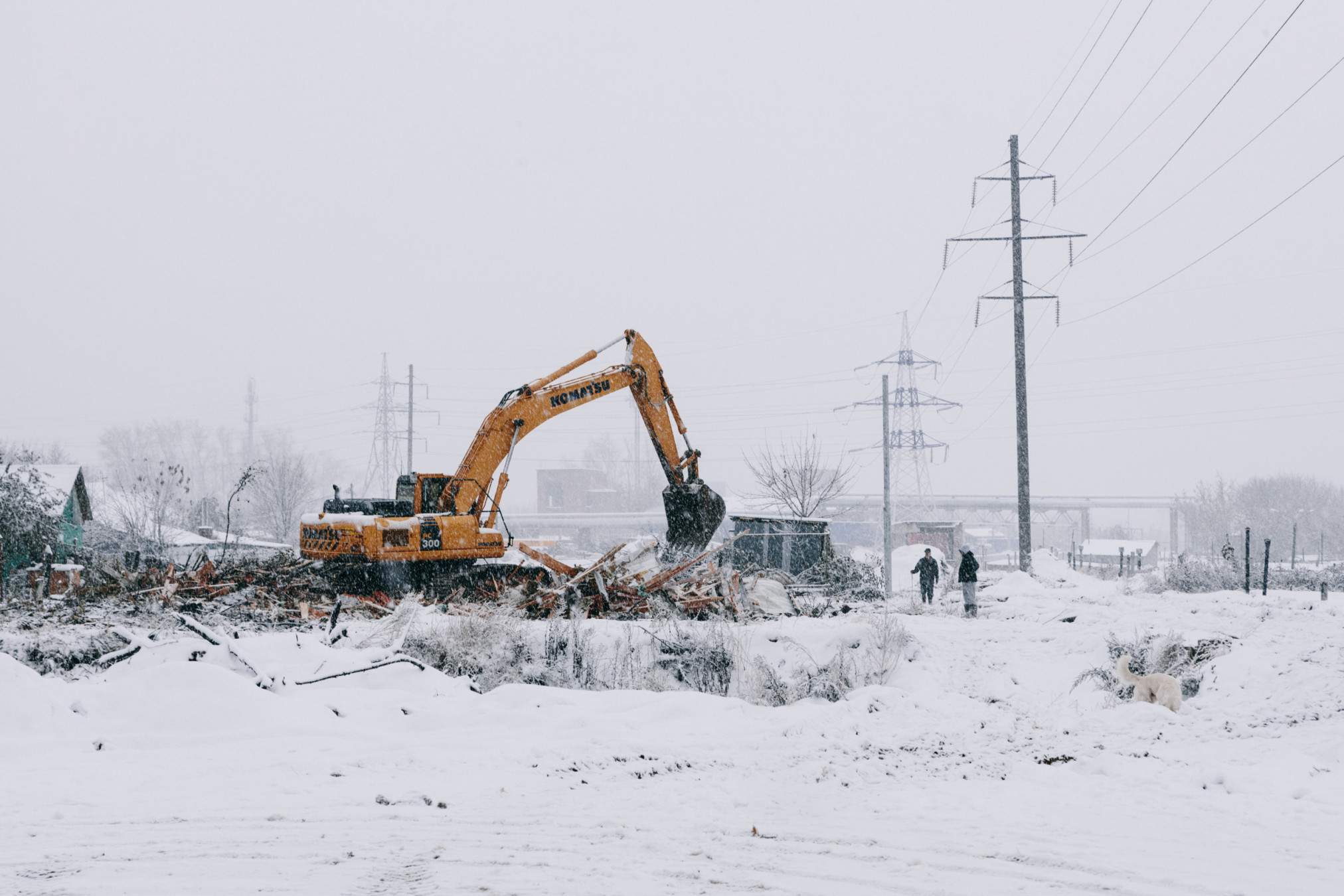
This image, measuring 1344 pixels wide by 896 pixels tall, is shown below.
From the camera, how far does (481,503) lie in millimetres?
15984

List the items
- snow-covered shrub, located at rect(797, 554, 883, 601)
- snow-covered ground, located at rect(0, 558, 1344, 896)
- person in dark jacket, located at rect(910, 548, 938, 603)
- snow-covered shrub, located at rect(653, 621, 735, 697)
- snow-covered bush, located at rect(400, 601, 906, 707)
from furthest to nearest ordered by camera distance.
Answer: snow-covered shrub, located at rect(797, 554, 883, 601), person in dark jacket, located at rect(910, 548, 938, 603), snow-covered shrub, located at rect(653, 621, 735, 697), snow-covered bush, located at rect(400, 601, 906, 707), snow-covered ground, located at rect(0, 558, 1344, 896)

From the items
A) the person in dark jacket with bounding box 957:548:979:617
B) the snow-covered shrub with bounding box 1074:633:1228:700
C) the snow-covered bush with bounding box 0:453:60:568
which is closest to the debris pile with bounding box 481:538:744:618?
the person in dark jacket with bounding box 957:548:979:617

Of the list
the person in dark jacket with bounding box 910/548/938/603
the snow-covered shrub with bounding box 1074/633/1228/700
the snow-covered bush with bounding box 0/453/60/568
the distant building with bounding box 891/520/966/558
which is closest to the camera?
the snow-covered shrub with bounding box 1074/633/1228/700

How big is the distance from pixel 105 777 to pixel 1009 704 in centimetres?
805

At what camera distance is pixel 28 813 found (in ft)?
16.9

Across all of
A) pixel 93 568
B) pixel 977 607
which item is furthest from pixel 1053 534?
pixel 93 568

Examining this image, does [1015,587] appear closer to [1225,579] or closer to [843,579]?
[843,579]

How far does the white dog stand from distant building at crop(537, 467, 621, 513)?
8370cm

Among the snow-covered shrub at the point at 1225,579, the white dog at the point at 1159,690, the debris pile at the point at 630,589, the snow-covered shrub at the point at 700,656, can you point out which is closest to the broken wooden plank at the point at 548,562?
the debris pile at the point at 630,589

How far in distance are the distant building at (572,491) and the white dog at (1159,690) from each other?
8370 centimetres

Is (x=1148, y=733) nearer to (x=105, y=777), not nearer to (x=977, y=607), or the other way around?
(x=105, y=777)

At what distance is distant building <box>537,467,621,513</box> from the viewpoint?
303 ft

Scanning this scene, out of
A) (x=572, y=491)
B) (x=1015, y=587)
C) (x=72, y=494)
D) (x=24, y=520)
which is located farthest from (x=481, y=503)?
(x=572, y=491)

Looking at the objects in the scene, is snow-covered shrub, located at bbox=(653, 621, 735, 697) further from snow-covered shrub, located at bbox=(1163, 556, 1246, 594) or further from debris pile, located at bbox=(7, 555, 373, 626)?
snow-covered shrub, located at bbox=(1163, 556, 1246, 594)
